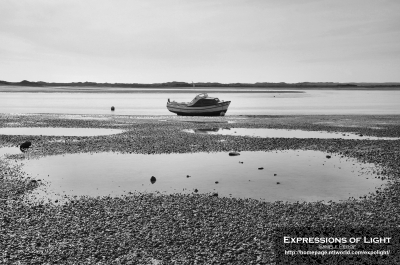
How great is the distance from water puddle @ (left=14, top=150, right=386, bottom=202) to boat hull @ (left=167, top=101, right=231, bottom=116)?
110 ft

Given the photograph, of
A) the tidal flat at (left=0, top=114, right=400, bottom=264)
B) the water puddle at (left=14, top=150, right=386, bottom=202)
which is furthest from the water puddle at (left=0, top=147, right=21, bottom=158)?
the tidal flat at (left=0, top=114, right=400, bottom=264)

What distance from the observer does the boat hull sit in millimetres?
55472

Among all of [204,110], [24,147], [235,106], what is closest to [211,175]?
[24,147]

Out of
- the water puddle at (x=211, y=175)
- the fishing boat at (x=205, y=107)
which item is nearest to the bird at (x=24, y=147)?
the water puddle at (x=211, y=175)

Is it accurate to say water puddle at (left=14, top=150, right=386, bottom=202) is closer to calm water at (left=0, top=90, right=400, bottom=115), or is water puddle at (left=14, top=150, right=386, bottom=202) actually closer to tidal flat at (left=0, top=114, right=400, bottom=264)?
tidal flat at (left=0, top=114, right=400, bottom=264)

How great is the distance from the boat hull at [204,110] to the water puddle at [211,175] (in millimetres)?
33605

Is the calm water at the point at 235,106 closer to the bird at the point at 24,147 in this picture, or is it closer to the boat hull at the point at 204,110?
the boat hull at the point at 204,110

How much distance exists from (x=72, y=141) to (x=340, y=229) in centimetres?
2185

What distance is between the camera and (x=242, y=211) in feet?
38.3

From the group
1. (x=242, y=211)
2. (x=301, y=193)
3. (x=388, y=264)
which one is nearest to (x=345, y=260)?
(x=388, y=264)

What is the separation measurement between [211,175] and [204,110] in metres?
39.3

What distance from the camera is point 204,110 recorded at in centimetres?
5578

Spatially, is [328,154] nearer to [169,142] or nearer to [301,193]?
[301,193]

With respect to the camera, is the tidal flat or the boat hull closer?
the tidal flat
